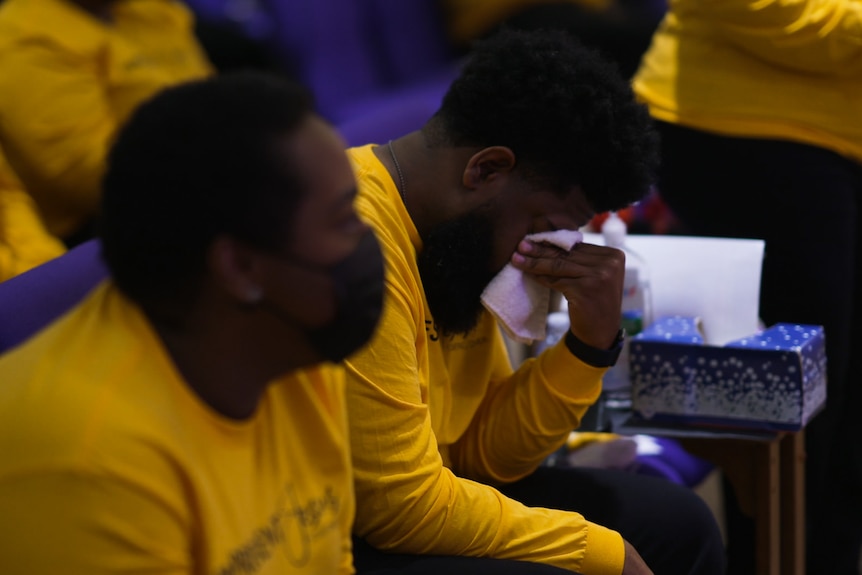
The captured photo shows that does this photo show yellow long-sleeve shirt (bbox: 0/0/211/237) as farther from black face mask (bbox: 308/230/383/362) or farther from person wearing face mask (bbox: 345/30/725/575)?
black face mask (bbox: 308/230/383/362)

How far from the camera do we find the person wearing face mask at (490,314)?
1166 millimetres

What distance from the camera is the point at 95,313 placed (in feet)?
2.83

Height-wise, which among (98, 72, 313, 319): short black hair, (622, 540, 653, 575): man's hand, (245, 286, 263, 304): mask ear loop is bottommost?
(622, 540, 653, 575): man's hand

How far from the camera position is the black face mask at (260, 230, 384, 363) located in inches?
34.3

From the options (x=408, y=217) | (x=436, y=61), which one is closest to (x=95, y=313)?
(x=408, y=217)

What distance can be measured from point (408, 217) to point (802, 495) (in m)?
0.85

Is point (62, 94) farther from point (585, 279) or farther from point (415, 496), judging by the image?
point (415, 496)

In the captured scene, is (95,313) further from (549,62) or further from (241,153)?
(549,62)

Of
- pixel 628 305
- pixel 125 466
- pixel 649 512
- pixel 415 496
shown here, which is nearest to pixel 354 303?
pixel 125 466

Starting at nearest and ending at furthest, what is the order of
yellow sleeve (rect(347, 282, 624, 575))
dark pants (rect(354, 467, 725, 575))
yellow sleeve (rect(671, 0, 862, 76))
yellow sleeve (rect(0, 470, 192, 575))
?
yellow sleeve (rect(0, 470, 192, 575))
yellow sleeve (rect(347, 282, 624, 575))
dark pants (rect(354, 467, 725, 575))
yellow sleeve (rect(671, 0, 862, 76))

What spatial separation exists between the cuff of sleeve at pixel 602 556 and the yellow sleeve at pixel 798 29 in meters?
0.84

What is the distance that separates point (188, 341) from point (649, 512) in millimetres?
783

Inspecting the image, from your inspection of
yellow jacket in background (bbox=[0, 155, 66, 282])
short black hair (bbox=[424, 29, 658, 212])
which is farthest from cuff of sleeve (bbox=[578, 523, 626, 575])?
yellow jacket in background (bbox=[0, 155, 66, 282])

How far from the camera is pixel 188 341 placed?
85cm
